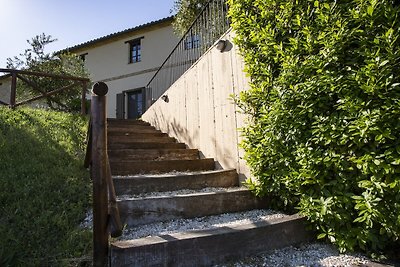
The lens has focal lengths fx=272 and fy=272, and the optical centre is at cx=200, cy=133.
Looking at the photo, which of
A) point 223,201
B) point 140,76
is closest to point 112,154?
point 223,201

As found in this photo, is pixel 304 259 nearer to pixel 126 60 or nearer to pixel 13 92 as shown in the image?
pixel 13 92

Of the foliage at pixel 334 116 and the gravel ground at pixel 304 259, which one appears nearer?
the foliage at pixel 334 116

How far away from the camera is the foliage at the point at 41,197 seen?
1823 millimetres

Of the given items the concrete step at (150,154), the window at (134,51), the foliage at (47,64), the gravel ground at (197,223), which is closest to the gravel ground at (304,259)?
the gravel ground at (197,223)

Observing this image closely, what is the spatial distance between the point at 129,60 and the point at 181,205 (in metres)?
12.7

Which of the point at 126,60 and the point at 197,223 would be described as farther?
the point at 126,60

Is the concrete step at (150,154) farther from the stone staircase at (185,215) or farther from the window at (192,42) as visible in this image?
the window at (192,42)

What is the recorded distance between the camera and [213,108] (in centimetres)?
396

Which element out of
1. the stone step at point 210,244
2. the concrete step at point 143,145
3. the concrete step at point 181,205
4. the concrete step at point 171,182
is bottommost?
the stone step at point 210,244

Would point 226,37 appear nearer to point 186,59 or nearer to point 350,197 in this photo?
point 186,59

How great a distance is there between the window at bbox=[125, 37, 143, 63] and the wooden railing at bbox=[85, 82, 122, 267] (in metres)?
12.7

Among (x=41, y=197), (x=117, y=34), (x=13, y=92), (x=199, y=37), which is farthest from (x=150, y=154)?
(x=117, y=34)

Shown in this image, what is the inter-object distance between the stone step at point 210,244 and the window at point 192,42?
359 centimetres

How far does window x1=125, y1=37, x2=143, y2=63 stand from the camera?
545 inches
